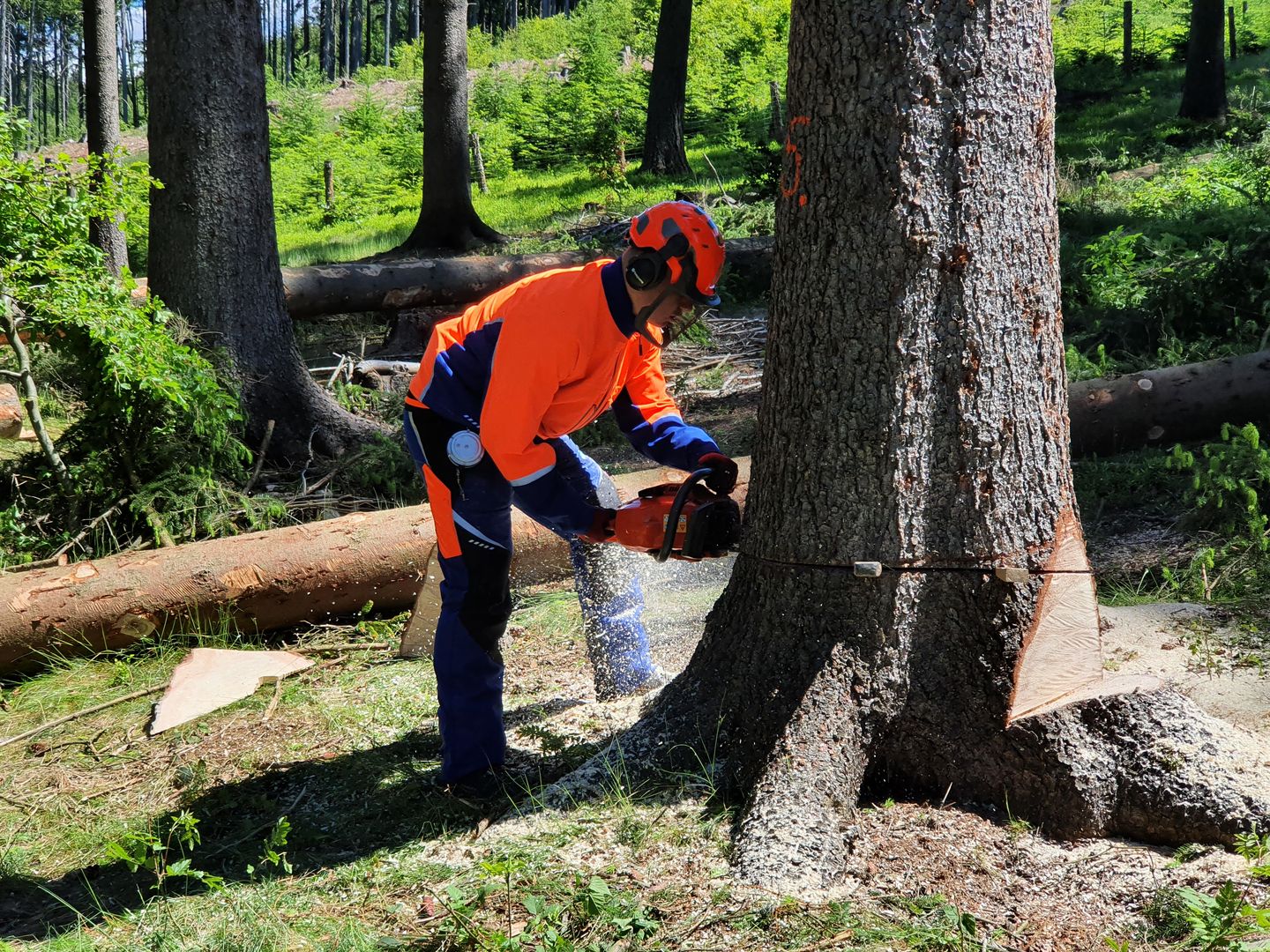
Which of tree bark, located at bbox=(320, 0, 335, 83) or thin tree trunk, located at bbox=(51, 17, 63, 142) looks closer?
tree bark, located at bbox=(320, 0, 335, 83)

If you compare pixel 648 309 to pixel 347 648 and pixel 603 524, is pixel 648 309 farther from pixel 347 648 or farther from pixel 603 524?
pixel 347 648

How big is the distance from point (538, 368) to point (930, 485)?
1.13 metres

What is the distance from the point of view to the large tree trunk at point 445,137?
497 inches

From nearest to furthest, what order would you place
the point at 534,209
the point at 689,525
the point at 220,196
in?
the point at 689,525
the point at 220,196
the point at 534,209

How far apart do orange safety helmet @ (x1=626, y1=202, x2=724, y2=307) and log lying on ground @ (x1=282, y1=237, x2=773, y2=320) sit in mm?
6751

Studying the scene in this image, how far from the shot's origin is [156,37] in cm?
621

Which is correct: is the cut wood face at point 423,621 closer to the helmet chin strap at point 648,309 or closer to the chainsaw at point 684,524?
the chainsaw at point 684,524

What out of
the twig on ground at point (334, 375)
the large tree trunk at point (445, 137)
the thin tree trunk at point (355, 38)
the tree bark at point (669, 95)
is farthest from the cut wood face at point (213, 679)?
the thin tree trunk at point (355, 38)

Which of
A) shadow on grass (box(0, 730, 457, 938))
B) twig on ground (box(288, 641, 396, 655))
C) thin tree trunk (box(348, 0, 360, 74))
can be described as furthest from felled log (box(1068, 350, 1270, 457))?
thin tree trunk (box(348, 0, 360, 74))

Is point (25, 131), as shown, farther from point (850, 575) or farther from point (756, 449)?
point (850, 575)

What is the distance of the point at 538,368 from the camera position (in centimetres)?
296

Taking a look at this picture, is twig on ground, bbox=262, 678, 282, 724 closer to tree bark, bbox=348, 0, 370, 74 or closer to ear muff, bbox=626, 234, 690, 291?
ear muff, bbox=626, 234, 690, 291

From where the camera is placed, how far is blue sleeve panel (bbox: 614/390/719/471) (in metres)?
3.48

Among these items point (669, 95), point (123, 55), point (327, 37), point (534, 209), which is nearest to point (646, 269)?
point (534, 209)
